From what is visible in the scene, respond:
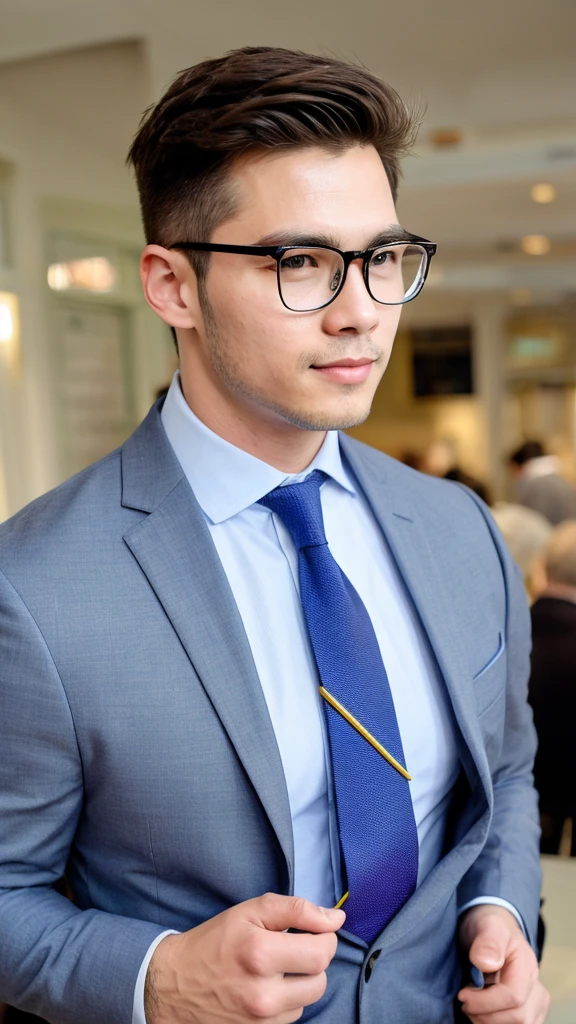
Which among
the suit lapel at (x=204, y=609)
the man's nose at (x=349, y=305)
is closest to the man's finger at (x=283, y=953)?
the suit lapel at (x=204, y=609)

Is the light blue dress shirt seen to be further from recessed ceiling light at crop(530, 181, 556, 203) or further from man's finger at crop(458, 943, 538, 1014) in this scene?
recessed ceiling light at crop(530, 181, 556, 203)

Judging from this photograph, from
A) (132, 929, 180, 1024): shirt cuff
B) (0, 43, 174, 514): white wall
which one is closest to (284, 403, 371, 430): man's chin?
(132, 929, 180, 1024): shirt cuff

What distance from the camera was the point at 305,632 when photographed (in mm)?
1087

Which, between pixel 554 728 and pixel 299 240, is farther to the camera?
pixel 554 728

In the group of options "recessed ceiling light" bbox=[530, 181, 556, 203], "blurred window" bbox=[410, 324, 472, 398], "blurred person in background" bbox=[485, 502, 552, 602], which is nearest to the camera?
"blurred person in background" bbox=[485, 502, 552, 602]

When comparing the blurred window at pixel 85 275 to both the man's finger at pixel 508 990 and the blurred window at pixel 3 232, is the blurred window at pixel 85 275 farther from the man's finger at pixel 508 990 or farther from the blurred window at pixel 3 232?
the man's finger at pixel 508 990

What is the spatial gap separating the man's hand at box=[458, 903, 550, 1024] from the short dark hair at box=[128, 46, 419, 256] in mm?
854

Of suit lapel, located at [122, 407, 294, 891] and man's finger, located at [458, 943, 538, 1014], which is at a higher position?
suit lapel, located at [122, 407, 294, 891]

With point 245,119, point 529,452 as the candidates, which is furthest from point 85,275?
point 529,452

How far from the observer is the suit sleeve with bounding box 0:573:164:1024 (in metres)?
0.93

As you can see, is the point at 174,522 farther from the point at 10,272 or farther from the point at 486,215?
the point at 486,215

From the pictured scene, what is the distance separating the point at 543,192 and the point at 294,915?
230 inches

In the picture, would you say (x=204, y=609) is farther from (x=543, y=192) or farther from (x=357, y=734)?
(x=543, y=192)

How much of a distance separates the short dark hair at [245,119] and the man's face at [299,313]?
20 mm
